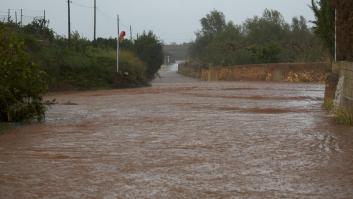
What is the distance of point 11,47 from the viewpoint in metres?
16.3

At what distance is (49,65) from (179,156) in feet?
80.3

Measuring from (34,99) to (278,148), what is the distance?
7.90 metres

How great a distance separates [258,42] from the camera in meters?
83.2

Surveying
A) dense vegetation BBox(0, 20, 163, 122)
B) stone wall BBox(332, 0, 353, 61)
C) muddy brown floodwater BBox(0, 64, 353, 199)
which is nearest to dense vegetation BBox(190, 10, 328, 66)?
dense vegetation BBox(0, 20, 163, 122)

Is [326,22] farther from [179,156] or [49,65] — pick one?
[49,65]

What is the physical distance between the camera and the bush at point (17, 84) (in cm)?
1600

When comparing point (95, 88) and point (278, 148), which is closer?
point (278, 148)

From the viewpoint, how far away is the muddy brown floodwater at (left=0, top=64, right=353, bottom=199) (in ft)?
26.0

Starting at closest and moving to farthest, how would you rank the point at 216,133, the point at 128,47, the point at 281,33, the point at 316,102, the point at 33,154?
the point at 33,154 < the point at 216,133 < the point at 316,102 < the point at 128,47 < the point at 281,33

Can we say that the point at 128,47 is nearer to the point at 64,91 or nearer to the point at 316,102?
the point at 64,91

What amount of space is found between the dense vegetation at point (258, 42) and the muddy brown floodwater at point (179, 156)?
38202 mm

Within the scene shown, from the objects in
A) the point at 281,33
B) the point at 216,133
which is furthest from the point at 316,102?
the point at 281,33

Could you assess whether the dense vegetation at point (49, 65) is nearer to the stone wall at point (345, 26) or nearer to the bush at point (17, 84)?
the bush at point (17, 84)

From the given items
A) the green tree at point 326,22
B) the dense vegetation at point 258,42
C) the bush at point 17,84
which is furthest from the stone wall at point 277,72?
the bush at point 17,84
